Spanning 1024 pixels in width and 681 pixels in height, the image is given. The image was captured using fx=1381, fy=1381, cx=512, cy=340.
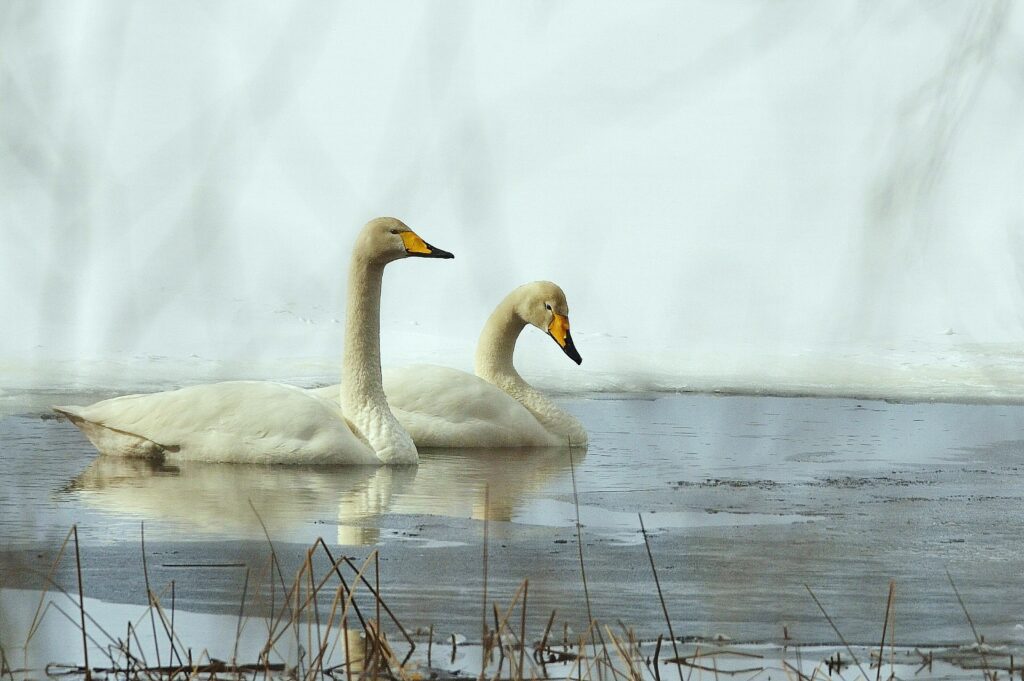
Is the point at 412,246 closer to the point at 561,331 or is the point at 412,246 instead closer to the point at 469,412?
the point at 469,412

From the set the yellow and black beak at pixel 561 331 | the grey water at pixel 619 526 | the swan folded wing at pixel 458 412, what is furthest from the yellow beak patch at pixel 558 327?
the grey water at pixel 619 526

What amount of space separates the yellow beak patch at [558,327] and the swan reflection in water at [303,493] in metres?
1.55

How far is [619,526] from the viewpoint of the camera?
467 cm

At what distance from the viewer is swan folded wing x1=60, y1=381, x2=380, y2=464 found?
20.7 ft

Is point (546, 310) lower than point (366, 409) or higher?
higher

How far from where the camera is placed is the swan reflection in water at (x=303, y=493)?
14.7ft

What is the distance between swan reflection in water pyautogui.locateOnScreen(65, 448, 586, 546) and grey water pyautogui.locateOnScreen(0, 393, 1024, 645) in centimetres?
2

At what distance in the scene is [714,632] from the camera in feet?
9.36

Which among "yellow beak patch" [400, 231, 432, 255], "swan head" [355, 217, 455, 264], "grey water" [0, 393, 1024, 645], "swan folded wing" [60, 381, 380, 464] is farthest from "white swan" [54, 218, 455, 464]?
"swan head" [355, 217, 455, 264]

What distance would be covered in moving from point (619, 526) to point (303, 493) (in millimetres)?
1390

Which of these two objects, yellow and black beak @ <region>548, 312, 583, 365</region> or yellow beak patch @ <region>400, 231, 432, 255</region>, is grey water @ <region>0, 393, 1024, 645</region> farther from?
yellow beak patch @ <region>400, 231, 432, 255</region>

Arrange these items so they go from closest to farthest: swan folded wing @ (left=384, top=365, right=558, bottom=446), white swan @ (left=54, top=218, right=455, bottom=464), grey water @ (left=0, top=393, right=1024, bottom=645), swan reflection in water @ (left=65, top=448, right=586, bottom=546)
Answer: grey water @ (left=0, top=393, right=1024, bottom=645), swan reflection in water @ (left=65, top=448, right=586, bottom=546), white swan @ (left=54, top=218, right=455, bottom=464), swan folded wing @ (left=384, top=365, right=558, bottom=446)

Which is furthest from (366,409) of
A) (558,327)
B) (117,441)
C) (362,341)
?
(558,327)

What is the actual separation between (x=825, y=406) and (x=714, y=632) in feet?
22.6
